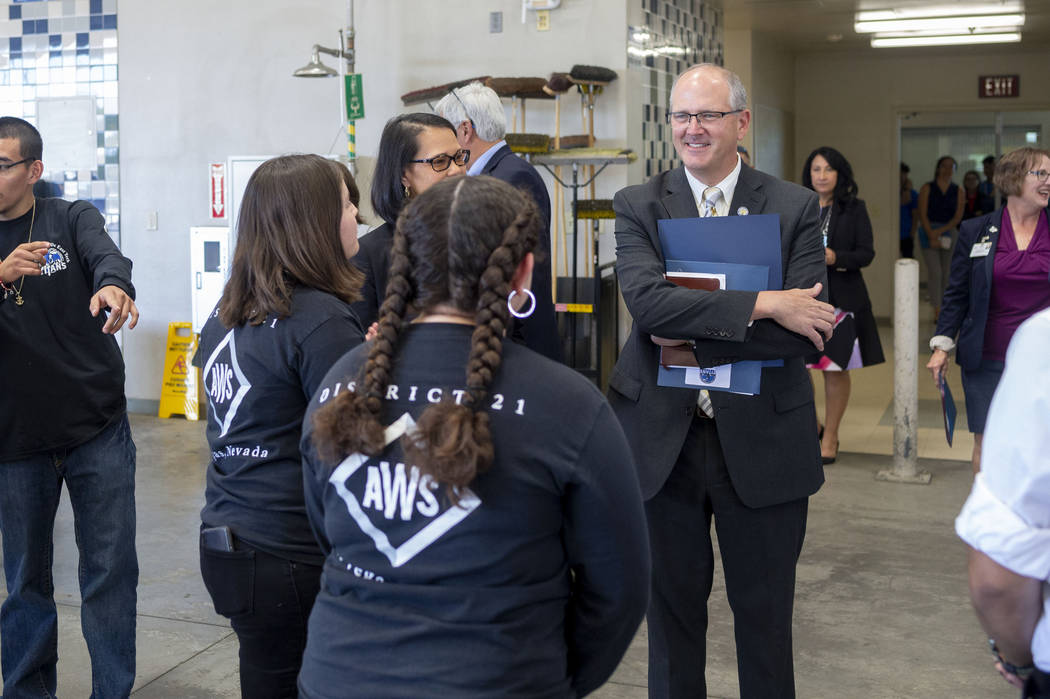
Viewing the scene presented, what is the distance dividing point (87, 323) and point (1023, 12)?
9568 millimetres

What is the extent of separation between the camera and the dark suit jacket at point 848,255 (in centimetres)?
588

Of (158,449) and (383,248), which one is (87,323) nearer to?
(383,248)

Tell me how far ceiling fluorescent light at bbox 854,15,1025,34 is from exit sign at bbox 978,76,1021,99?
78.9 inches

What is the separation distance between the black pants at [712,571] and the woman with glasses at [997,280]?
87.2 inches

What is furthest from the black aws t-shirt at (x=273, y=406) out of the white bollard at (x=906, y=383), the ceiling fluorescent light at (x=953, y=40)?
the ceiling fluorescent light at (x=953, y=40)

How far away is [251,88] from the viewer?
7.64 m

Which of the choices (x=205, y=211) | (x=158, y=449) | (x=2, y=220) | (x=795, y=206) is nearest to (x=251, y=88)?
(x=205, y=211)

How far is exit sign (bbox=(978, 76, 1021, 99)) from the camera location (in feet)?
41.7

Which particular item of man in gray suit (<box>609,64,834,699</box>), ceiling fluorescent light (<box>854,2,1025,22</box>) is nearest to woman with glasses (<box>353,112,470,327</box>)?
man in gray suit (<box>609,64,834,699</box>)

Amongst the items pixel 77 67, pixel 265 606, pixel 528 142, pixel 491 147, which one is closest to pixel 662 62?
pixel 528 142

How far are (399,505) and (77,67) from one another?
25.1 ft

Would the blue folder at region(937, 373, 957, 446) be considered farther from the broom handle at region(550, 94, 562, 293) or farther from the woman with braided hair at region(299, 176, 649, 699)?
the woman with braided hair at region(299, 176, 649, 699)

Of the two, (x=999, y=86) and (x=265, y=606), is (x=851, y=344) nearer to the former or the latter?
(x=265, y=606)

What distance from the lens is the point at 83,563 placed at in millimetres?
2914
